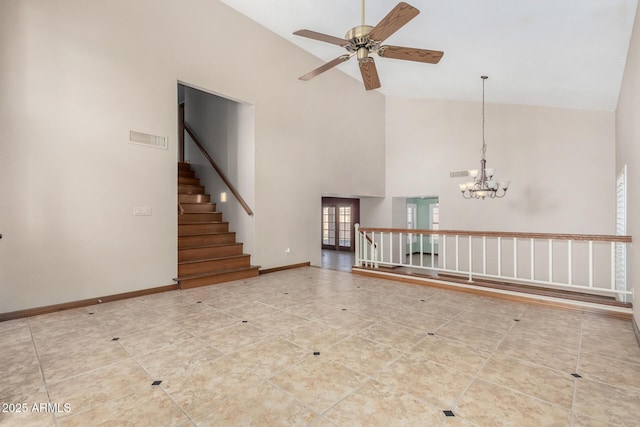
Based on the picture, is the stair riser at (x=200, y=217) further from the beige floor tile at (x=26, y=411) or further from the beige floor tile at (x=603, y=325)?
the beige floor tile at (x=603, y=325)

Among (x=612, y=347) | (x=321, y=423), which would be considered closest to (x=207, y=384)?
(x=321, y=423)

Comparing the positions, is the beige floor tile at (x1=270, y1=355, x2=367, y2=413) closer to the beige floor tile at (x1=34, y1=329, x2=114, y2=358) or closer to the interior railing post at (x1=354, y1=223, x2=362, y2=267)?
the beige floor tile at (x1=34, y1=329, x2=114, y2=358)

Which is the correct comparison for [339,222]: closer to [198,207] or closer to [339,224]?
[339,224]

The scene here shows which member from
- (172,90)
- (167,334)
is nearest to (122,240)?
(167,334)

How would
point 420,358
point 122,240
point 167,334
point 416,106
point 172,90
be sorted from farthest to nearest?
point 416,106, point 172,90, point 122,240, point 167,334, point 420,358

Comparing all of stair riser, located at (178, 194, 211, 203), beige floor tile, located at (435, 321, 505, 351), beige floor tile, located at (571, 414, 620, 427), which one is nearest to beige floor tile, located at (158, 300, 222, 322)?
beige floor tile, located at (435, 321, 505, 351)

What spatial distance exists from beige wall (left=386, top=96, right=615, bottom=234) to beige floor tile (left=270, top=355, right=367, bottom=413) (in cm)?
647

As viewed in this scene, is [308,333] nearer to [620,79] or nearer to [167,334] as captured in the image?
[167,334]

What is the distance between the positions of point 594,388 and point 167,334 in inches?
138

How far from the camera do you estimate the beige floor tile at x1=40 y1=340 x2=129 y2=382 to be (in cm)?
233

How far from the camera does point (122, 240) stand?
430 cm

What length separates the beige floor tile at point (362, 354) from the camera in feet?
7.93

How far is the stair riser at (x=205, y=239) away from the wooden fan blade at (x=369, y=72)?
151 inches

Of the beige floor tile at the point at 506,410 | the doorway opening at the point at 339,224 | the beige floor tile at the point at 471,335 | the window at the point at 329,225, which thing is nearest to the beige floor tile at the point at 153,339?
the beige floor tile at the point at 506,410
